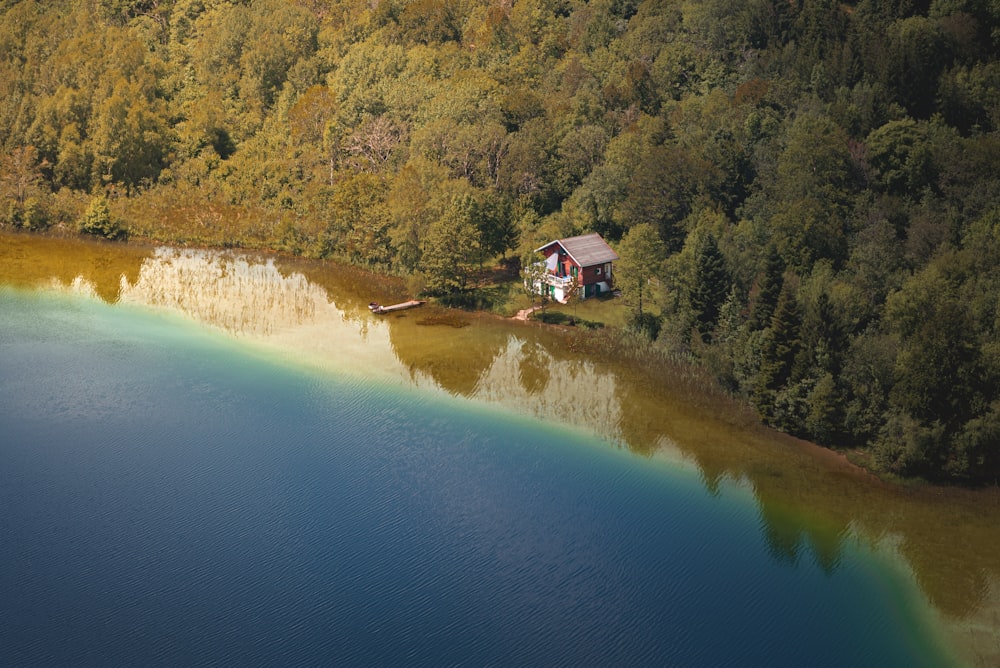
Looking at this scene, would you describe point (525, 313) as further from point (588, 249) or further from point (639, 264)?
point (639, 264)

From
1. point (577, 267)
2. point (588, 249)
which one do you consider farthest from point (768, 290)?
point (588, 249)

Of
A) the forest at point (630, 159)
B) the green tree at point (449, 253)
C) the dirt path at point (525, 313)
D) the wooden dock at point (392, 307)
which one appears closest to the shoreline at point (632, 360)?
the dirt path at point (525, 313)

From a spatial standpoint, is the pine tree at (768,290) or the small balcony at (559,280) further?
the small balcony at (559,280)

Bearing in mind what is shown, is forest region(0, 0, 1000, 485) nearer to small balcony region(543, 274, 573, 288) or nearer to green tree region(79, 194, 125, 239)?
green tree region(79, 194, 125, 239)

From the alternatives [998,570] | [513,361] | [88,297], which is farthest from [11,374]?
[998,570]

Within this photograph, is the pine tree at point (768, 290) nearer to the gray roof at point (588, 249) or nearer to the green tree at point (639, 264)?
the green tree at point (639, 264)

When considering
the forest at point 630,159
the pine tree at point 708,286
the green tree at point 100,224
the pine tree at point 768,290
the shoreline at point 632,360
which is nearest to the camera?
the shoreline at point 632,360
